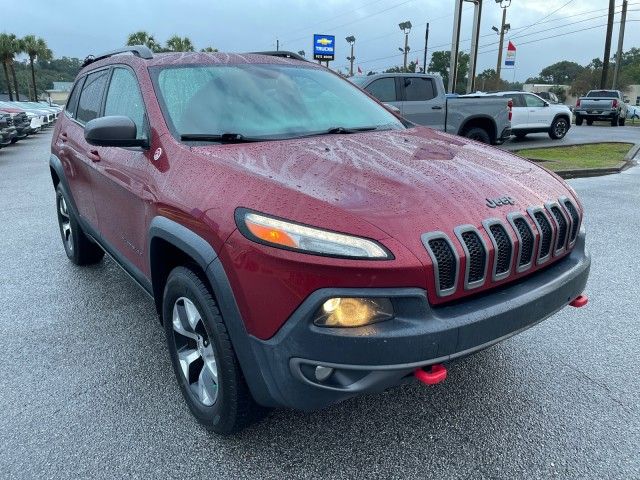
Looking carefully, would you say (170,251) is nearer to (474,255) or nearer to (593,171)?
(474,255)

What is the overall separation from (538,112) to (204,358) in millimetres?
17186

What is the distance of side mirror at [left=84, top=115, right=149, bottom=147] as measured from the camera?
2625mm

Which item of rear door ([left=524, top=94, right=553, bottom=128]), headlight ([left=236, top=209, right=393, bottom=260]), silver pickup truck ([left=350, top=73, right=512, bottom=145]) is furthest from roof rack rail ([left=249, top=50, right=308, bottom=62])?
rear door ([left=524, top=94, right=553, bottom=128])

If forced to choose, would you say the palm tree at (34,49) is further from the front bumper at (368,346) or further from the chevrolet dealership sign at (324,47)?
the front bumper at (368,346)

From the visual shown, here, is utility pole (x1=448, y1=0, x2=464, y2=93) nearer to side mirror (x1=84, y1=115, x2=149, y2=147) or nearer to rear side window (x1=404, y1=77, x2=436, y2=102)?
rear side window (x1=404, y1=77, x2=436, y2=102)

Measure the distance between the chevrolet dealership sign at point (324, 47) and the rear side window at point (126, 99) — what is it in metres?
35.9

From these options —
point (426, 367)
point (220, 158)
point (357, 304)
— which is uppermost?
point (220, 158)

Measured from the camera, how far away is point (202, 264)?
7.07ft

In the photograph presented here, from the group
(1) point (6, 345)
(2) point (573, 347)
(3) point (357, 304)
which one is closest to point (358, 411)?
(3) point (357, 304)

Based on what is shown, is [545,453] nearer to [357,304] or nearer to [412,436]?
[412,436]

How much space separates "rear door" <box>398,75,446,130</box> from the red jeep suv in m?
8.54

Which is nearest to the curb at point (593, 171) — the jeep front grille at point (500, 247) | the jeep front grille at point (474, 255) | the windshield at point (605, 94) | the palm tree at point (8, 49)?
the jeep front grille at point (500, 247)

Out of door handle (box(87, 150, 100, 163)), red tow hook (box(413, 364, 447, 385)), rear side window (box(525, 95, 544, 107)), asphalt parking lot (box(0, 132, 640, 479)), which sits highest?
rear side window (box(525, 95, 544, 107))

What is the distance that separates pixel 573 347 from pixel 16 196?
8435mm
